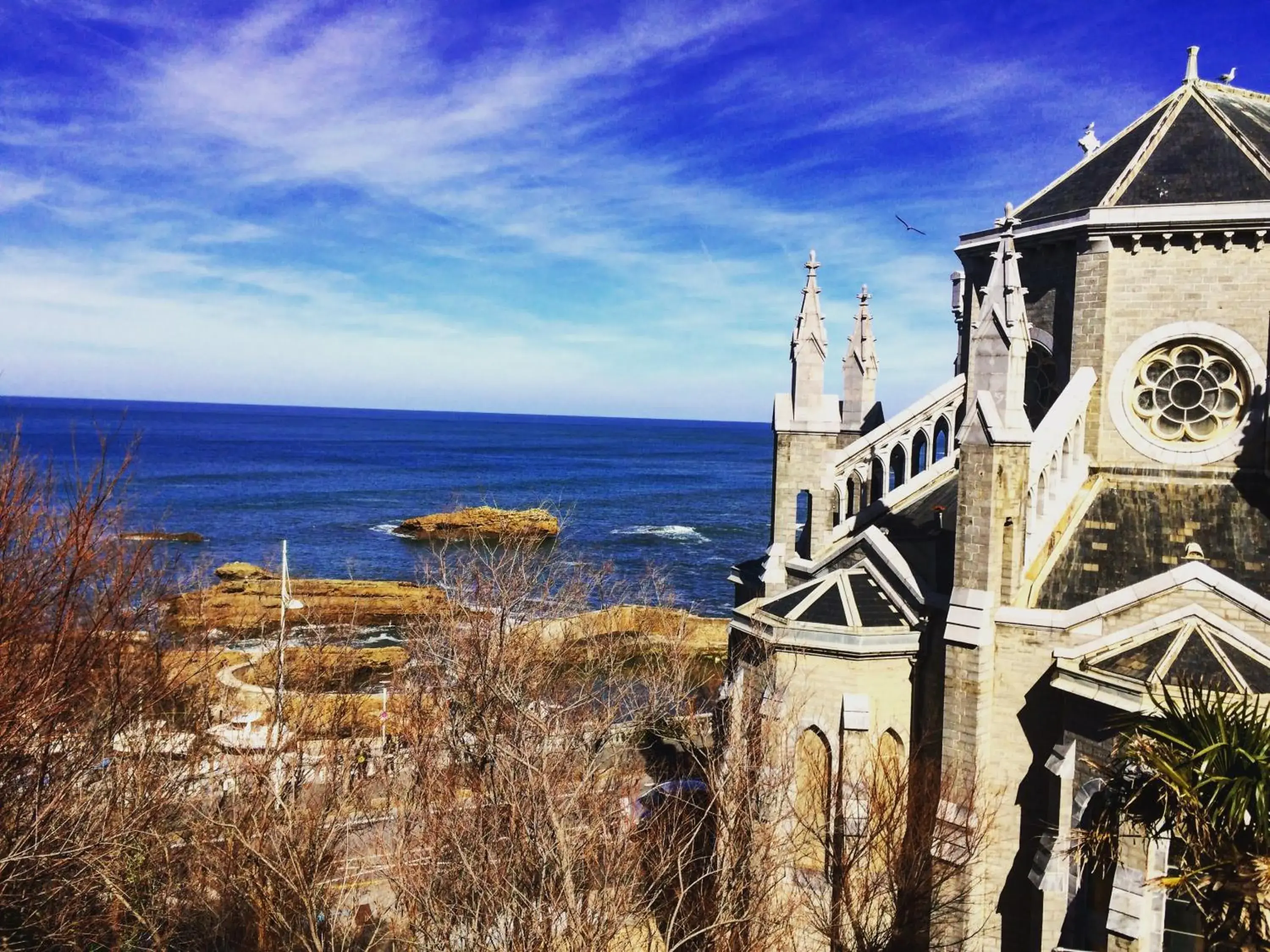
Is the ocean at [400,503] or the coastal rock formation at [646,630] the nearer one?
the coastal rock formation at [646,630]

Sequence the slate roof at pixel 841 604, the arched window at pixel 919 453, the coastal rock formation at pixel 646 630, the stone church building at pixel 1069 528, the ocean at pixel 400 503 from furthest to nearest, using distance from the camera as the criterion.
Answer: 1. the ocean at pixel 400 503
2. the coastal rock formation at pixel 646 630
3. the arched window at pixel 919 453
4. the slate roof at pixel 841 604
5. the stone church building at pixel 1069 528

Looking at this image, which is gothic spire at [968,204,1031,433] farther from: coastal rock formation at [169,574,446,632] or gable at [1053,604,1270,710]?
coastal rock formation at [169,574,446,632]

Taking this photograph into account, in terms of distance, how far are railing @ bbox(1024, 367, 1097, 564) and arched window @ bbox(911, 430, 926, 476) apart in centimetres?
369

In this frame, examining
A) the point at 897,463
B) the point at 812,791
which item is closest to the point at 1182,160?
the point at 897,463

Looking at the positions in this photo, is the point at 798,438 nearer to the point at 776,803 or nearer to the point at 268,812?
the point at 776,803

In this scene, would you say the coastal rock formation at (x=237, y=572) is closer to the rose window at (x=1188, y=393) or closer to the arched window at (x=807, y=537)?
the arched window at (x=807, y=537)

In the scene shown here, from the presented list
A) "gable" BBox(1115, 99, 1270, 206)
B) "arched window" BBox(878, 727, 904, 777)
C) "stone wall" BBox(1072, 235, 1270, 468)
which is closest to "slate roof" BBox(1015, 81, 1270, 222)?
"gable" BBox(1115, 99, 1270, 206)

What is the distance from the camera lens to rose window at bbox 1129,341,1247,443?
1664 cm

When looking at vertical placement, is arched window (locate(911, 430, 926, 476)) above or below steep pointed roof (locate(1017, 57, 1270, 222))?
below

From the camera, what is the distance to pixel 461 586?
1942 centimetres

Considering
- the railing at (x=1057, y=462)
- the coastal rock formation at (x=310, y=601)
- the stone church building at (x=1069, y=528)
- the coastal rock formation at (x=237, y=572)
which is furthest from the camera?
the coastal rock formation at (x=237, y=572)

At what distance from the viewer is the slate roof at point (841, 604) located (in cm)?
1592

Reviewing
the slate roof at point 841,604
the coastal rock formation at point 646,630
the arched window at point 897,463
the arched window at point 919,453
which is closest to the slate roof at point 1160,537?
the slate roof at point 841,604

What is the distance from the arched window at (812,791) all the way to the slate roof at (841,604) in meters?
2.06
